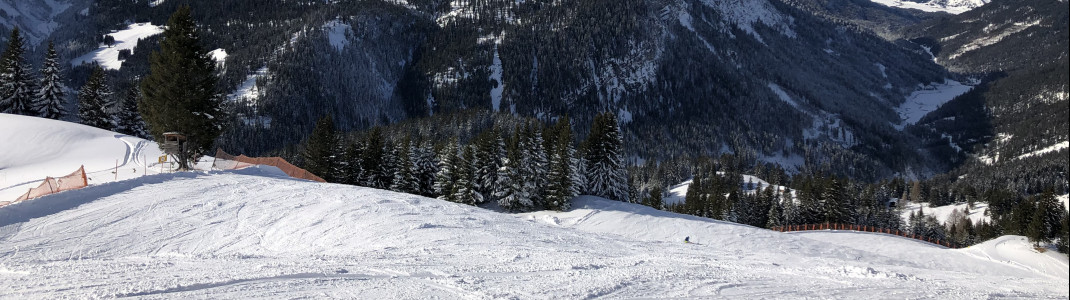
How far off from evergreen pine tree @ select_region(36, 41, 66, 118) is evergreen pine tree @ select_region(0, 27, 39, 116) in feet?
2.19

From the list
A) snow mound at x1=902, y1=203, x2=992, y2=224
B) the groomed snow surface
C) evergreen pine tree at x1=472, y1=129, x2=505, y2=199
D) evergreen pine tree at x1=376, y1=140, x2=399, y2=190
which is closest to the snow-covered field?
snow mound at x1=902, y1=203, x2=992, y2=224

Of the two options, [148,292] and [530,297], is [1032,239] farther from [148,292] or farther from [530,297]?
[148,292]

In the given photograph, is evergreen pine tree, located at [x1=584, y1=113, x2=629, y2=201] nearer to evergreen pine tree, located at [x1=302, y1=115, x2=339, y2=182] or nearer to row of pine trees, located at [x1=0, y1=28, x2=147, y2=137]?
evergreen pine tree, located at [x1=302, y1=115, x2=339, y2=182]

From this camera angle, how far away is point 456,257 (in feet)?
51.8

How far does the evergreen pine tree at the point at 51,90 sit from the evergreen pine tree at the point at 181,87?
985 inches

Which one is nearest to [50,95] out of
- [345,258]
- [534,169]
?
[534,169]

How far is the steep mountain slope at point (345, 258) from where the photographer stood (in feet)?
36.9

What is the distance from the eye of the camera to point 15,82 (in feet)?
163

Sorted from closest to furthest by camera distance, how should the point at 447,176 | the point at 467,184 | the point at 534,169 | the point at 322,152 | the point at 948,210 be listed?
the point at 534,169
the point at 467,184
the point at 447,176
the point at 322,152
the point at 948,210

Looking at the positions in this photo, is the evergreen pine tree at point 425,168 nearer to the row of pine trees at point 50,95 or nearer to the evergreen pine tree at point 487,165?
the evergreen pine tree at point 487,165

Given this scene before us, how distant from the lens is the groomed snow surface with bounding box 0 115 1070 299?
11.2 meters

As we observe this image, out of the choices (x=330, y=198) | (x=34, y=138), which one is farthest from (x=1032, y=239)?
(x=34, y=138)

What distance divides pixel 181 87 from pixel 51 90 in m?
28.6

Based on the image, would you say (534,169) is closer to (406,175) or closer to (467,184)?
(467,184)
